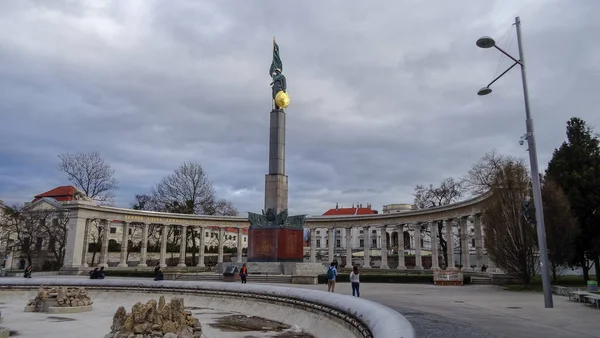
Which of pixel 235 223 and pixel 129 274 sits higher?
pixel 235 223

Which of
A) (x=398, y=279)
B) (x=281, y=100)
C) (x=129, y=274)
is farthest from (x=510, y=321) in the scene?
(x=129, y=274)

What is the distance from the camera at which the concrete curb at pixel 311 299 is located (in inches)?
247

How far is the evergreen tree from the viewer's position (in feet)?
95.3

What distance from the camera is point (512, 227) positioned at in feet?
84.4

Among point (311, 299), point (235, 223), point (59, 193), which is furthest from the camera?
point (59, 193)

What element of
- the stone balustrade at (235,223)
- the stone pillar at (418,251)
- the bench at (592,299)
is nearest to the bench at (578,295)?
the bench at (592,299)

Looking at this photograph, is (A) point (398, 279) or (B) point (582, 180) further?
(A) point (398, 279)

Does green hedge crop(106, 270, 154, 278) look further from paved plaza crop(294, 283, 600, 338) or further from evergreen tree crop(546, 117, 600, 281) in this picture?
evergreen tree crop(546, 117, 600, 281)

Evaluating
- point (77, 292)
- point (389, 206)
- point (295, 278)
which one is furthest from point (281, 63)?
point (389, 206)

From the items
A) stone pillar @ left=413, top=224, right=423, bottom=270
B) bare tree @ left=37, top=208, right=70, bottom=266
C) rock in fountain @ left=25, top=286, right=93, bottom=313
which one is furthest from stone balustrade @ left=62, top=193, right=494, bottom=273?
rock in fountain @ left=25, top=286, right=93, bottom=313

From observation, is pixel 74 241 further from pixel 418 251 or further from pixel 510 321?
pixel 510 321

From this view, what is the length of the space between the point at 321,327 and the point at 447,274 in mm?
21096

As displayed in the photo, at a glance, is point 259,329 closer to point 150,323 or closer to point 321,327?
point 321,327

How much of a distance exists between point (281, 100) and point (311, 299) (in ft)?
96.7
